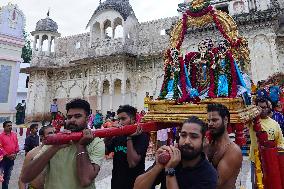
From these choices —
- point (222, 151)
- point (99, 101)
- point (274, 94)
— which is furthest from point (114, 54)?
point (222, 151)

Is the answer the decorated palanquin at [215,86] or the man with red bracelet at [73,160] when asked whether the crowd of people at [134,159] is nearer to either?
the man with red bracelet at [73,160]

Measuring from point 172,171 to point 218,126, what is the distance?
66.8 inches

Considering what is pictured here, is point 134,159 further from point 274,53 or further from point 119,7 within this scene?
point 119,7

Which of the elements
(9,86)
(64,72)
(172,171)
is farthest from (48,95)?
(172,171)

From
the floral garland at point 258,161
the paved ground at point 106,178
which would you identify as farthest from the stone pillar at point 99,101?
the floral garland at point 258,161

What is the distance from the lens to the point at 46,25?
25.2m

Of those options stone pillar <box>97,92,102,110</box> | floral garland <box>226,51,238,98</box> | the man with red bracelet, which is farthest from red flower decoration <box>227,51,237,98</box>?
stone pillar <box>97,92,102,110</box>

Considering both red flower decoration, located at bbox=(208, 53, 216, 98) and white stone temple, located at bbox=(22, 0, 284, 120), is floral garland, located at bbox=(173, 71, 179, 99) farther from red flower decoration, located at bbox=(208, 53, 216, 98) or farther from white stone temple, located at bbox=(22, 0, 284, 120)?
white stone temple, located at bbox=(22, 0, 284, 120)

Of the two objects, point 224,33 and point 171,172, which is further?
point 224,33

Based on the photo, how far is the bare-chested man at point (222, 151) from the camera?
289 cm

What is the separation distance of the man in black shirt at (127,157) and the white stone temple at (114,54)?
1430 cm

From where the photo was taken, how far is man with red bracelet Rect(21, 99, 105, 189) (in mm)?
2236

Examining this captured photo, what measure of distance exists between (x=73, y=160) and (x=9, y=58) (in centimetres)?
1207

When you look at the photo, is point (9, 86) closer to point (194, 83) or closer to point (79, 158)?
point (194, 83)
